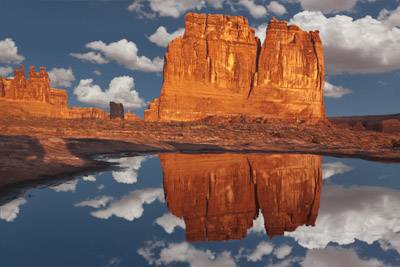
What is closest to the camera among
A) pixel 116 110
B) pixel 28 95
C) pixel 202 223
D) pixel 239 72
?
pixel 202 223

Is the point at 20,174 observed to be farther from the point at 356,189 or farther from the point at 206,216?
the point at 356,189

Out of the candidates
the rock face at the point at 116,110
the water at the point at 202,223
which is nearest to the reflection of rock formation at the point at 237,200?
the water at the point at 202,223

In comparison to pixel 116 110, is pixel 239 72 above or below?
above

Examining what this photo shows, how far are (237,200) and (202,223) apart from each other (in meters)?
3.02

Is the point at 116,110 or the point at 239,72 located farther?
the point at 116,110

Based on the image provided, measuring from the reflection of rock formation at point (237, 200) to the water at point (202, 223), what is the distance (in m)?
0.04

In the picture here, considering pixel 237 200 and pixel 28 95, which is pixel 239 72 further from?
pixel 237 200

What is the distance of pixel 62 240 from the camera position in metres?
8.56

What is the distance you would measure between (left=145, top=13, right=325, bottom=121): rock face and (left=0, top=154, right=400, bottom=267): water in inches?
3718

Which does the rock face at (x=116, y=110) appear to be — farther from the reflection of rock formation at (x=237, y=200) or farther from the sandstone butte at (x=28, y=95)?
the reflection of rock formation at (x=237, y=200)

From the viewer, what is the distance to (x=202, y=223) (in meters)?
10.2

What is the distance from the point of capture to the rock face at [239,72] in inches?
4424

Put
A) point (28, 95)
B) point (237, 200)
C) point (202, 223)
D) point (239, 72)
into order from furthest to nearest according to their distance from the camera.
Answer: point (28, 95)
point (239, 72)
point (237, 200)
point (202, 223)

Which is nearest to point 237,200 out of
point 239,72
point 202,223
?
point 202,223
